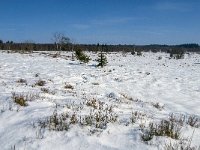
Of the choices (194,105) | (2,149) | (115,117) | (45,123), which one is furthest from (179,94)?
(2,149)

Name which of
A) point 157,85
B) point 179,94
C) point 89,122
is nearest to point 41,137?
point 89,122

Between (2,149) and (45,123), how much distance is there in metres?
1.05

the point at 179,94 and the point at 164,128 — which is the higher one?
the point at 164,128

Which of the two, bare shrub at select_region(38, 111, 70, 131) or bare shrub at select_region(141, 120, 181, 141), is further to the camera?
bare shrub at select_region(38, 111, 70, 131)

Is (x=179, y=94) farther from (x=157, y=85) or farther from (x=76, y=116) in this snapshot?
(x=76, y=116)

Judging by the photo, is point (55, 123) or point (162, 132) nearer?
point (162, 132)

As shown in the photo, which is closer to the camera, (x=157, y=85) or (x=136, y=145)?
(x=136, y=145)

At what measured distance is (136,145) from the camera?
535 centimetres

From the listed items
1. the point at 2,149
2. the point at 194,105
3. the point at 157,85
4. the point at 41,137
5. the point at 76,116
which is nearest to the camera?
the point at 2,149

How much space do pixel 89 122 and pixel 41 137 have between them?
1025mm

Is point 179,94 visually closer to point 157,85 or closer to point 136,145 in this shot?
point 157,85

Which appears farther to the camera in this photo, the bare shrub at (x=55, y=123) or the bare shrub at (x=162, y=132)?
the bare shrub at (x=55, y=123)

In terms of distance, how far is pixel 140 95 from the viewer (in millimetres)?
14070

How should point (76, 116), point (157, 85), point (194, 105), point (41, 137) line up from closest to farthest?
point (41, 137), point (76, 116), point (194, 105), point (157, 85)
